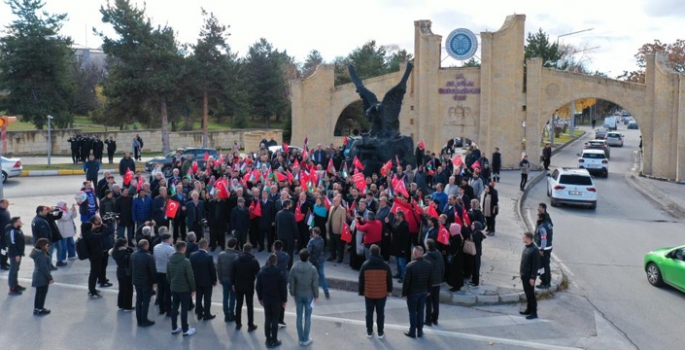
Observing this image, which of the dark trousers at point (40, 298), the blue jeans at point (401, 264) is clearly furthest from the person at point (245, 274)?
the blue jeans at point (401, 264)

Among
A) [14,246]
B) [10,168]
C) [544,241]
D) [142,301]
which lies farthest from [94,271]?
[10,168]

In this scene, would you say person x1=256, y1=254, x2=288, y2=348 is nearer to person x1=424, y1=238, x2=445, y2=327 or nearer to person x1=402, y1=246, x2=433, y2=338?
person x1=402, y1=246, x2=433, y2=338

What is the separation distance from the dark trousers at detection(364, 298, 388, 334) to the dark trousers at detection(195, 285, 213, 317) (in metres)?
2.68

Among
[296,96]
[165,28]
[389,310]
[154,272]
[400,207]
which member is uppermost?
[165,28]

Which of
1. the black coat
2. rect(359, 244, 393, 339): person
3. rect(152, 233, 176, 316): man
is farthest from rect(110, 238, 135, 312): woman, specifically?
rect(359, 244, 393, 339): person

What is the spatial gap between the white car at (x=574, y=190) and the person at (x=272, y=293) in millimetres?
15874

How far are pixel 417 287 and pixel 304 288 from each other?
1783 mm

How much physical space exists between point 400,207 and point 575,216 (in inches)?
424

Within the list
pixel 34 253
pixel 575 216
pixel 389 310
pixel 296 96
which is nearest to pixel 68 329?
pixel 34 253

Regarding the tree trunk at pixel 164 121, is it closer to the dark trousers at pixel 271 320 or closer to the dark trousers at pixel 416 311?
the dark trousers at pixel 271 320

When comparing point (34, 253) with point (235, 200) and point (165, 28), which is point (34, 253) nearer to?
point (235, 200)

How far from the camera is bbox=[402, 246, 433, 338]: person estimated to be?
31.7ft

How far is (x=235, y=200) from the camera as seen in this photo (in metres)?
15.0

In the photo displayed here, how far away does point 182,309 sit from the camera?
9789 mm
